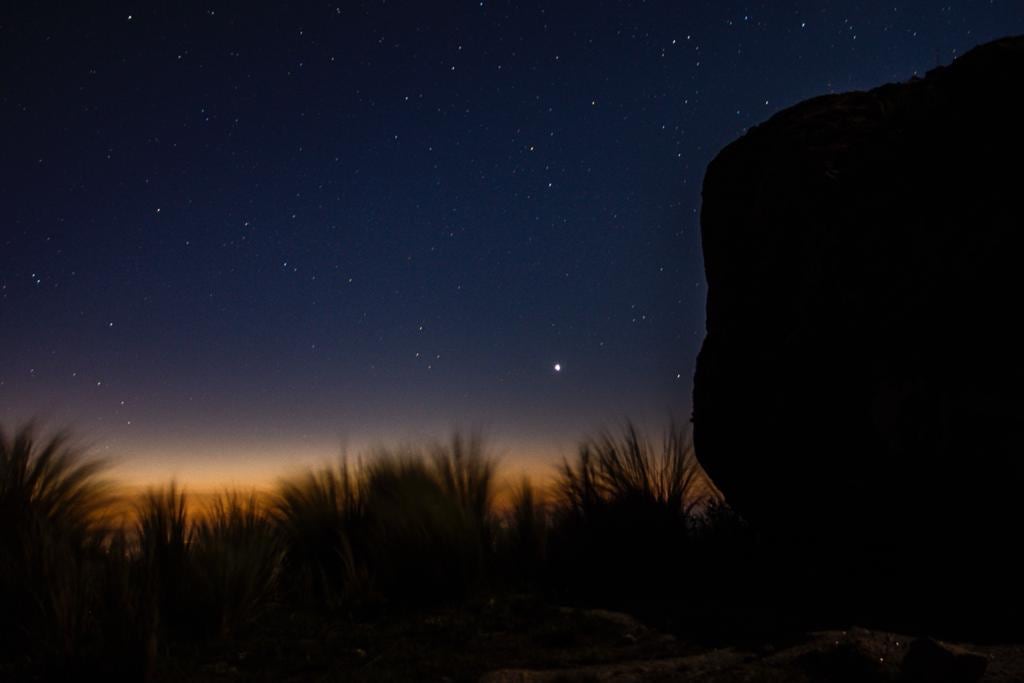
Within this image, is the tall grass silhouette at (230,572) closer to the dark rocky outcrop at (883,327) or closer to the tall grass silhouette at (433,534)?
the tall grass silhouette at (433,534)

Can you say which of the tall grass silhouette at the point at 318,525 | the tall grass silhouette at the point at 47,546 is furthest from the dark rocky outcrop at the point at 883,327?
the tall grass silhouette at the point at 47,546

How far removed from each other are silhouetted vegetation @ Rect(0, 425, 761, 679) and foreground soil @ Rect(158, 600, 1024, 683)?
23 centimetres

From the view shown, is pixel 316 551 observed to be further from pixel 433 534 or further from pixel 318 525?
pixel 433 534

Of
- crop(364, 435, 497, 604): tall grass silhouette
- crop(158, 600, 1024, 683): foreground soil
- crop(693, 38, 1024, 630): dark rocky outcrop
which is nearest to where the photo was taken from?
crop(158, 600, 1024, 683): foreground soil

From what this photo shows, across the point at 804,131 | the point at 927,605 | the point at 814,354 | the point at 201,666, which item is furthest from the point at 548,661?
the point at 804,131

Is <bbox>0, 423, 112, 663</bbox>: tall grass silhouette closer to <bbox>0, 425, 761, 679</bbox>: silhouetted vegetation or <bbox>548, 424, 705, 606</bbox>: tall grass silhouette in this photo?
<bbox>0, 425, 761, 679</bbox>: silhouetted vegetation

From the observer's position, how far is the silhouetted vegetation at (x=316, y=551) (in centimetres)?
392

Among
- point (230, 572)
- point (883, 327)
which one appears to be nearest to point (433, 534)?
point (230, 572)

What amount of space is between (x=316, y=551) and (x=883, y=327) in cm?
418

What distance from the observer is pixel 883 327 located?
444cm

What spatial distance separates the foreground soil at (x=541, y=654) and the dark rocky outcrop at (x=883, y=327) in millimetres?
1018

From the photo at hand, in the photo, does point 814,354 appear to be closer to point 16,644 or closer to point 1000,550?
point 1000,550

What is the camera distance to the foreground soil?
116 inches

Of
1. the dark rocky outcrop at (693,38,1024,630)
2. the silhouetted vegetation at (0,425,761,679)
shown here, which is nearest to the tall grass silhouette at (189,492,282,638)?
the silhouetted vegetation at (0,425,761,679)
